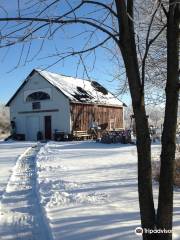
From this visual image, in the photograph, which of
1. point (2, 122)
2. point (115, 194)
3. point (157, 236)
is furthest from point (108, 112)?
point (157, 236)

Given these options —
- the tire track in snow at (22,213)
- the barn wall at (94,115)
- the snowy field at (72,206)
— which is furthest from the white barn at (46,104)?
the tire track in snow at (22,213)

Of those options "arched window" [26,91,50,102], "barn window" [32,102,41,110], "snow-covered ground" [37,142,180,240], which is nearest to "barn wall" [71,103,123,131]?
"arched window" [26,91,50,102]

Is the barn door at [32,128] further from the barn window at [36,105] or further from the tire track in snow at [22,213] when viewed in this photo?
the tire track in snow at [22,213]

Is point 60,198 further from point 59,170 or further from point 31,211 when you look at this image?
point 59,170

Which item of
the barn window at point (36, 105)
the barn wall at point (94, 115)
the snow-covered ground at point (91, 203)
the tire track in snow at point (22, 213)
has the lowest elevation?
the tire track in snow at point (22, 213)

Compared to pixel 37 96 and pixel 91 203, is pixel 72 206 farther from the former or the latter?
pixel 37 96

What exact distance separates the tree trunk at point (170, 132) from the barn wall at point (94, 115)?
32.5 m

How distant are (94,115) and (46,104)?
4761 millimetres

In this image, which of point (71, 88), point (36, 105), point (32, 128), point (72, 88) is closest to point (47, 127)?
point (32, 128)

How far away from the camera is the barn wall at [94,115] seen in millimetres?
37094

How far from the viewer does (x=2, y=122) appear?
66250 mm

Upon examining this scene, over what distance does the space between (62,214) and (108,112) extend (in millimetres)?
34934

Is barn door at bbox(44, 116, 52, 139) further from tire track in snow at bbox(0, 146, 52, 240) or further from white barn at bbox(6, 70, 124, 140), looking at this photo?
tire track in snow at bbox(0, 146, 52, 240)

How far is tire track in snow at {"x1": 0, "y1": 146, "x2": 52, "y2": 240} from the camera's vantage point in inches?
248
